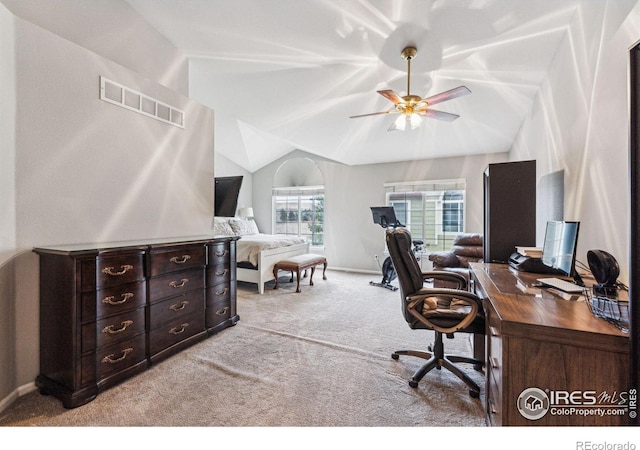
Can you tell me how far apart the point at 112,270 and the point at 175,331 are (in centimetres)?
80

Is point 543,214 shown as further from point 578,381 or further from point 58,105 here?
point 58,105

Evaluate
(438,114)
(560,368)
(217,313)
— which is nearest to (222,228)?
(217,313)

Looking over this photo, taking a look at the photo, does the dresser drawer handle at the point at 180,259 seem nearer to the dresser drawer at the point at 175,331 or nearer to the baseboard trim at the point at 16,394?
the dresser drawer at the point at 175,331

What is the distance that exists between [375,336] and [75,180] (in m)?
2.86

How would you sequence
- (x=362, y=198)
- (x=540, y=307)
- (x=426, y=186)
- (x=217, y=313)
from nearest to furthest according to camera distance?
(x=540, y=307)
(x=217, y=313)
(x=426, y=186)
(x=362, y=198)

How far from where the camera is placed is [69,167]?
81.1 inches

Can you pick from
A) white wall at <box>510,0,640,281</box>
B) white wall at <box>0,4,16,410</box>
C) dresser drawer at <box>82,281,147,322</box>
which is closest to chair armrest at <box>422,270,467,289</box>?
white wall at <box>510,0,640,281</box>

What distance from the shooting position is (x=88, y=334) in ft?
5.79

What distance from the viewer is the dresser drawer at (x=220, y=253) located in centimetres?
277

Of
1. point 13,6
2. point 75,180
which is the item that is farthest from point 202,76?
point 75,180

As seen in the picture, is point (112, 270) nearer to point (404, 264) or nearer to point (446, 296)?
point (404, 264)
